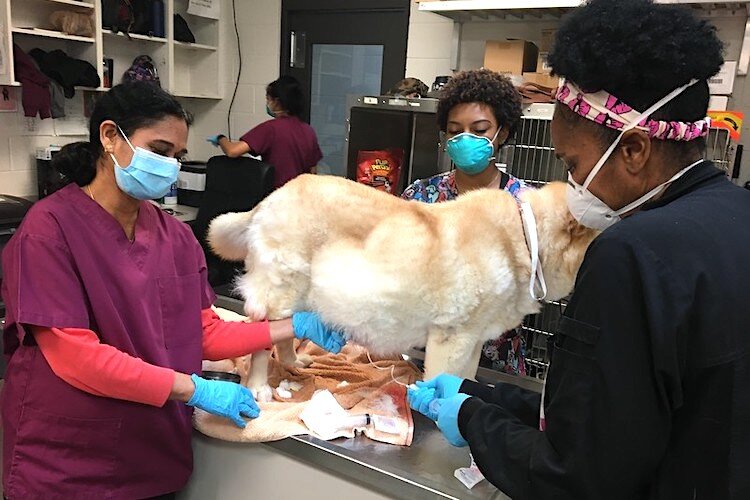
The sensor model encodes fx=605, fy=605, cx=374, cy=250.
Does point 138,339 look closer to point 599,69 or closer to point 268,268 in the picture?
point 268,268

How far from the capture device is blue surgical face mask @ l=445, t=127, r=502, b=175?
2.09 meters

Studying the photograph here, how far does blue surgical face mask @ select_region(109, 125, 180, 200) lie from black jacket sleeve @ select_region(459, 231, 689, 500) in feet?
3.39

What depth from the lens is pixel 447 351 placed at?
172 centimetres

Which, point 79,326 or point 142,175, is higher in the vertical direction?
point 142,175

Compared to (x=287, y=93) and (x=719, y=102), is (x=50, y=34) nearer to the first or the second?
(x=287, y=93)

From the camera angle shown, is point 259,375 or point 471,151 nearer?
point 259,375

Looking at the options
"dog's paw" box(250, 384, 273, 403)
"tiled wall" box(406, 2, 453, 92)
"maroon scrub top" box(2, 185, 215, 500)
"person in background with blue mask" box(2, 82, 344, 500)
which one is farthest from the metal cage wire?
"maroon scrub top" box(2, 185, 215, 500)

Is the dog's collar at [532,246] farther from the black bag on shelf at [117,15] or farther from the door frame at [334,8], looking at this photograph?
the black bag on shelf at [117,15]

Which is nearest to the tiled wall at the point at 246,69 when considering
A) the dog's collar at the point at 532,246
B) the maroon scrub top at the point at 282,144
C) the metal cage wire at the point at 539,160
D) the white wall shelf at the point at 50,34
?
the maroon scrub top at the point at 282,144

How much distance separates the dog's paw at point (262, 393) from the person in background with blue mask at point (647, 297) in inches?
38.5

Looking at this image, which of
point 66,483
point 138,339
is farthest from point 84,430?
point 138,339

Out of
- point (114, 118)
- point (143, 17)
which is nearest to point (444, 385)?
point (114, 118)

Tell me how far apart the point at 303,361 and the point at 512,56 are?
2.22 metres

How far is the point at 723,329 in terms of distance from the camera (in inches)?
30.4
